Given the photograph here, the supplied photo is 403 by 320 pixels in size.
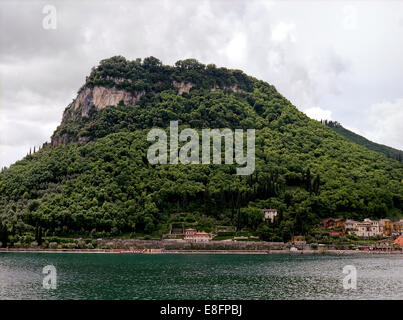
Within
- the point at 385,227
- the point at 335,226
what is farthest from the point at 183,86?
the point at 385,227

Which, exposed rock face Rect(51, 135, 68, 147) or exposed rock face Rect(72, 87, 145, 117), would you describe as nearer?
exposed rock face Rect(51, 135, 68, 147)

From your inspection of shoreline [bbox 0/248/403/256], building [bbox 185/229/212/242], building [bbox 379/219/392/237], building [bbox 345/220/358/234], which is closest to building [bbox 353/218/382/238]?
building [bbox 345/220/358/234]

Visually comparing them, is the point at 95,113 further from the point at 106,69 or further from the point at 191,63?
the point at 191,63

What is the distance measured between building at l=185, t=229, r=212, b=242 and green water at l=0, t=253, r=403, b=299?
2670cm

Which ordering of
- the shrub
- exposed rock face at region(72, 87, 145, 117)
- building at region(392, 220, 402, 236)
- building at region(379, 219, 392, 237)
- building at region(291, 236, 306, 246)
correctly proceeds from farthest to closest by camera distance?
exposed rock face at region(72, 87, 145, 117)
building at region(392, 220, 402, 236)
building at region(379, 219, 392, 237)
the shrub
building at region(291, 236, 306, 246)

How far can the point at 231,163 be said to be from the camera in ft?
460

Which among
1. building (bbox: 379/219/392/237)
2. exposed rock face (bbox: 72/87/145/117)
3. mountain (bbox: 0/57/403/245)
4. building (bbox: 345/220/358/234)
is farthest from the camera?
exposed rock face (bbox: 72/87/145/117)

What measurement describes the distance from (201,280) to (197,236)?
48.2 m

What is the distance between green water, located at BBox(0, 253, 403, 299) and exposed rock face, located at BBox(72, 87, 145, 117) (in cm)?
10474

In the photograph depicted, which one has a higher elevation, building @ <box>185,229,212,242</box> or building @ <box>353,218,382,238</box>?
building @ <box>353,218,382,238</box>

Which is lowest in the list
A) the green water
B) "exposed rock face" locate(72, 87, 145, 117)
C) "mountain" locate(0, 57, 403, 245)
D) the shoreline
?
the shoreline

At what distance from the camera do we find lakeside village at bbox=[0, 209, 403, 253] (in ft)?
335

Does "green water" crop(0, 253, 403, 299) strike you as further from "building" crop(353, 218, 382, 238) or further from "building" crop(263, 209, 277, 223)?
"building" crop(263, 209, 277, 223)
